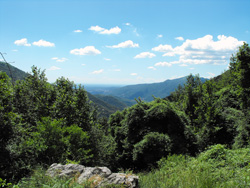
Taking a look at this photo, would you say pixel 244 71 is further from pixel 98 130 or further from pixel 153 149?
pixel 98 130

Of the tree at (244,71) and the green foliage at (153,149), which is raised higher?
the tree at (244,71)

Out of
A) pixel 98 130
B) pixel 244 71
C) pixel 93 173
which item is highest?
pixel 244 71

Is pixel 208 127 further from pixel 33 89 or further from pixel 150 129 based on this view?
pixel 33 89

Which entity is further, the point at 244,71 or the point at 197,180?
the point at 244,71

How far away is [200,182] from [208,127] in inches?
696

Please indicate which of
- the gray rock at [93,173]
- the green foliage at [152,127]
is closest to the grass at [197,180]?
the gray rock at [93,173]

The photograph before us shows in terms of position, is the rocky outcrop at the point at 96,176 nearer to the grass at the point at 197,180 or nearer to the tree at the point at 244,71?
the grass at the point at 197,180

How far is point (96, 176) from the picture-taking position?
5.45m

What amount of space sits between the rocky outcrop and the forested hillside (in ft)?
9.90

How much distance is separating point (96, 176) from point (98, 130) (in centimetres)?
1325

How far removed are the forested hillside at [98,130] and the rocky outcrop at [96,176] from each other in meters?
3.02

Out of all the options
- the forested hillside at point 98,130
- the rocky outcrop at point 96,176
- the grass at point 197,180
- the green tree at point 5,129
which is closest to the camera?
the grass at point 197,180

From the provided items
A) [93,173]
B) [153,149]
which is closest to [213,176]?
[93,173]

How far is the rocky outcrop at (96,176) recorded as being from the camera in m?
5.12
